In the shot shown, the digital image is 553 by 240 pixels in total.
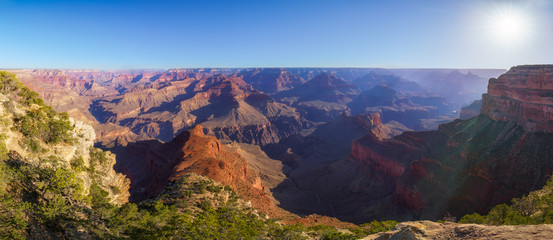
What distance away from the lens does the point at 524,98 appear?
188 ft

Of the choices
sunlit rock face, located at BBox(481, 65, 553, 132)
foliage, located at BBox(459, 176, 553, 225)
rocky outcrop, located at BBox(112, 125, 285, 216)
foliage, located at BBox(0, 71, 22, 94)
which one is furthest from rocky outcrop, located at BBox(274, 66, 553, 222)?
foliage, located at BBox(0, 71, 22, 94)

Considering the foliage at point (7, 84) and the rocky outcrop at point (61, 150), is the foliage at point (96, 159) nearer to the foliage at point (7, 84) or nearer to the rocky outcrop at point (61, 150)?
the rocky outcrop at point (61, 150)

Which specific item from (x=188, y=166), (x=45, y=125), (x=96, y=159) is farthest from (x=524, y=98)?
(x=45, y=125)

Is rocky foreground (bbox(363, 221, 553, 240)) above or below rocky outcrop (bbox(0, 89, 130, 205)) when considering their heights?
below

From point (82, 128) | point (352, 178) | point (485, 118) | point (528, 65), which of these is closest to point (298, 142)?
point (352, 178)

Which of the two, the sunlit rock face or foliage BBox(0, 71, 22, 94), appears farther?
the sunlit rock face

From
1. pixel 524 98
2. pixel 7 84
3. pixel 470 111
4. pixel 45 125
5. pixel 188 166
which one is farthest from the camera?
pixel 470 111

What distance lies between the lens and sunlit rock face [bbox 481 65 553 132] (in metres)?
51.4

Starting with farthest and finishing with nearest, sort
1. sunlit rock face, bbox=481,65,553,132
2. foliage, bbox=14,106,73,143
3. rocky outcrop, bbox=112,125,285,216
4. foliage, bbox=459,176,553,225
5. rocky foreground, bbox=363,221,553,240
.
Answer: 1. sunlit rock face, bbox=481,65,553,132
2. rocky outcrop, bbox=112,125,285,216
3. foliage, bbox=459,176,553,225
4. foliage, bbox=14,106,73,143
5. rocky foreground, bbox=363,221,553,240

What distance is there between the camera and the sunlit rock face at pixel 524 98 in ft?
169

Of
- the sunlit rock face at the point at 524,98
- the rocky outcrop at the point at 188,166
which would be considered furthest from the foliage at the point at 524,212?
the sunlit rock face at the point at 524,98

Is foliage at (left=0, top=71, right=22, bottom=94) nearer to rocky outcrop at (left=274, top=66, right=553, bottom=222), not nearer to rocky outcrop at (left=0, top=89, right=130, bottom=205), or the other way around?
rocky outcrop at (left=0, top=89, right=130, bottom=205)

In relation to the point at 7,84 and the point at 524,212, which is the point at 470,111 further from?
the point at 7,84

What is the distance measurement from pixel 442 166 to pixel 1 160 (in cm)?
7370
